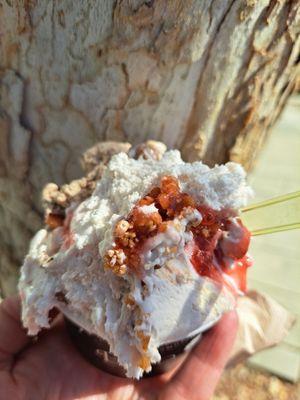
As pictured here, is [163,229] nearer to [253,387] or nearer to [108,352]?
[108,352]

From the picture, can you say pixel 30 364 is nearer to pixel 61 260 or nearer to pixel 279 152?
pixel 61 260

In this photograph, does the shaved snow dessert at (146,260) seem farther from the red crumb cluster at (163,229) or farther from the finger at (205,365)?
the finger at (205,365)

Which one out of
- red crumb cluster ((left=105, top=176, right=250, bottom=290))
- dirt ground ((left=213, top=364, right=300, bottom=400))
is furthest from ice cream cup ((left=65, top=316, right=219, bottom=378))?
dirt ground ((left=213, top=364, right=300, bottom=400))

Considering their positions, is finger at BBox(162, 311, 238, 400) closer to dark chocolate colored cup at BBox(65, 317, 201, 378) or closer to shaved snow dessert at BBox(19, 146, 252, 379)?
dark chocolate colored cup at BBox(65, 317, 201, 378)

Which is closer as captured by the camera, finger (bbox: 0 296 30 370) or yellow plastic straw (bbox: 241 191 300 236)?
yellow plastic straw (bbox: 241 191 300 236)

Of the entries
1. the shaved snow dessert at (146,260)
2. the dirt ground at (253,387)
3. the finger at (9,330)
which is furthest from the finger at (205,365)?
the dirt ground at (253,387)

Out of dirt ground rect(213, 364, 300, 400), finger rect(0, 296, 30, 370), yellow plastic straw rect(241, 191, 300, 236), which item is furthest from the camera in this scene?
dirt ground rect(213, 364, 300, 400)
